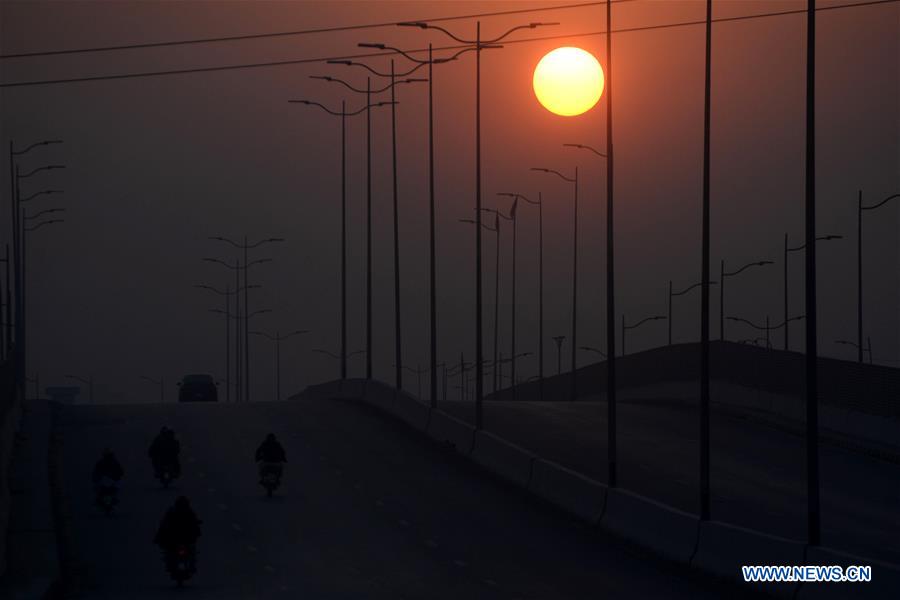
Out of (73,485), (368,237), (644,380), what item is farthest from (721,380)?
(73,485)

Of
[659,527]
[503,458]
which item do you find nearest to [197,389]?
[503,458]

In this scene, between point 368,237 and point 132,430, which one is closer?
point 132,430

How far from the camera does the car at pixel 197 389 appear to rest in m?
88.1

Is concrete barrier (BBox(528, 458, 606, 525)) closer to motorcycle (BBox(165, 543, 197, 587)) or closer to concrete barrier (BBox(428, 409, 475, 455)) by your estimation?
concrete barrier (BBox(428, 409, 475, 455))

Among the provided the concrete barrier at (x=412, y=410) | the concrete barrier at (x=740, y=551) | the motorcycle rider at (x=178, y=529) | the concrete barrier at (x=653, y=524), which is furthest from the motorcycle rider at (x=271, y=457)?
the concrete barrier at (x=412, y=410)

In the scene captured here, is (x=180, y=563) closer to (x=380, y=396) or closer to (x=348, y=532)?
(x=348, y=532)

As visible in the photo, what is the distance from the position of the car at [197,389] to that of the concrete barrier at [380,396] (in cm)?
2092

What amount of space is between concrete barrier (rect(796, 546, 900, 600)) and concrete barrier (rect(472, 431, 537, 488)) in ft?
60.8

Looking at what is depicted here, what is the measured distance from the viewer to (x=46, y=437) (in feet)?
170

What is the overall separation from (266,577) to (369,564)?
2.26 meters

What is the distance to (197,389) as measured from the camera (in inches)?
3487

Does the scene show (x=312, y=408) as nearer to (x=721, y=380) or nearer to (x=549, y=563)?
(x=721, y=380)

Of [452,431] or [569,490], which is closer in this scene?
[569,490]

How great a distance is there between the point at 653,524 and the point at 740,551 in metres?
5.03
